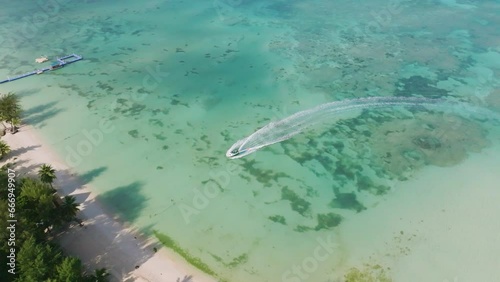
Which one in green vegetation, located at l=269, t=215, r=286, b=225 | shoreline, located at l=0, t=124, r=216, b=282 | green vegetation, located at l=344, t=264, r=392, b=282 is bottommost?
green vegetation, located at l=344, t=264, r=392, b=282

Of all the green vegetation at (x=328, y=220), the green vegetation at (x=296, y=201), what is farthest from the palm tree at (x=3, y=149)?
the green vegetation at (x=328, y=220)

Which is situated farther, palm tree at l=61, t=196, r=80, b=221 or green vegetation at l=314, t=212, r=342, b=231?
green vegetation at l=314, t=212, r=342, b=231

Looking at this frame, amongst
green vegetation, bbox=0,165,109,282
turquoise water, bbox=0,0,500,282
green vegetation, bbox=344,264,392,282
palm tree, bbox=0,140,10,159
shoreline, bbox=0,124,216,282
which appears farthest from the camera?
palm tree, bbox=0,140,10,159

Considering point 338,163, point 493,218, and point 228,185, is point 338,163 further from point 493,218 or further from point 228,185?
point 493,218

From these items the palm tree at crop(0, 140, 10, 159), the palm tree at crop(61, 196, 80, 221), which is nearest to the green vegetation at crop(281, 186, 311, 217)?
the palm tree at crop(61, 196, 80, 221)

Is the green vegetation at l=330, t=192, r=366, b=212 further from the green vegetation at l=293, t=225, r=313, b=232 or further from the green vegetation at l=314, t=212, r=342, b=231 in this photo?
the green vegetation at l=293, t=225, r=313, b=232

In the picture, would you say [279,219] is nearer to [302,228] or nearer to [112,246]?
[302,228]

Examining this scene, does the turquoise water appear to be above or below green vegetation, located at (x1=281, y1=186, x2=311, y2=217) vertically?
above
